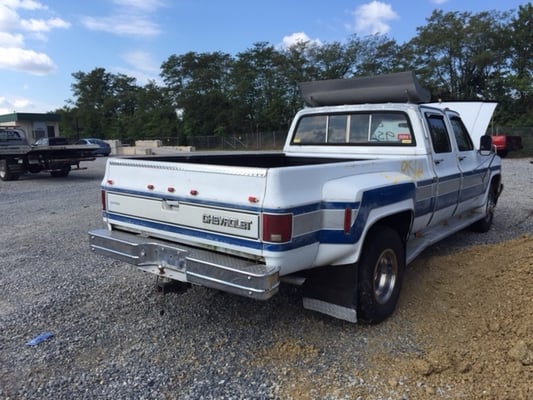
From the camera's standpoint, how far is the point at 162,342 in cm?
359

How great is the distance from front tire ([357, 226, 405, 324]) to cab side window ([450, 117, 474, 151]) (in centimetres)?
231

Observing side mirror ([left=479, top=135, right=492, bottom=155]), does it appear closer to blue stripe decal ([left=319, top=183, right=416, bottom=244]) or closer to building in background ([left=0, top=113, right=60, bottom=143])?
blue stripe decal ([left=319, top=183, right=416, bottom=244])

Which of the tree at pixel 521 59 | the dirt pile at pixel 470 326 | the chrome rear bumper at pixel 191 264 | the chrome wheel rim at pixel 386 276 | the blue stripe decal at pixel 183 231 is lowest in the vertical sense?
the dirt pile at pixel 470 326

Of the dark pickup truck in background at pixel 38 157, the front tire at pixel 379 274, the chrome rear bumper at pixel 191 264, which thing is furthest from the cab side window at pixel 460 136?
the dark pickup truck in background at pixel 38 157

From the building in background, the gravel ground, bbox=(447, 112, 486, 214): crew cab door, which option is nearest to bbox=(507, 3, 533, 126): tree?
bbox=(447, 112, 486, 214): crew cab door

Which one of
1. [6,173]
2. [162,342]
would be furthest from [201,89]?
[162,342]

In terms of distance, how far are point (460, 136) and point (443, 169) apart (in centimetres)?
105

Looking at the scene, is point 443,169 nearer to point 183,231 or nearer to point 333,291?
point 333,291


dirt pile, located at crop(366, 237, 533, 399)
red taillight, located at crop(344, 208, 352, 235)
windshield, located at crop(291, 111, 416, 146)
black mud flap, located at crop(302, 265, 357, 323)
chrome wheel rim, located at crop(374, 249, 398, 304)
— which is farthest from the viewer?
windshield, located at crop(291, 111, 416, 146)

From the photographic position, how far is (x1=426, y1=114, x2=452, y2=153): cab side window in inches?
196

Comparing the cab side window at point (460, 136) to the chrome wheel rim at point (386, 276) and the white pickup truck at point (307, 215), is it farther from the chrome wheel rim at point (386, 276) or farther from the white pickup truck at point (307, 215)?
the chrome wheel rim at point (386, 276)

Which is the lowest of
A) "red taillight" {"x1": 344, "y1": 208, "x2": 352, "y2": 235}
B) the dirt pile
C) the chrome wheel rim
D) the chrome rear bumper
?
the dirt pile

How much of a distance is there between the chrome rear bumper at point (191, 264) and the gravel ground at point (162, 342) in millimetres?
618

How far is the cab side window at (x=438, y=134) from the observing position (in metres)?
4.98
